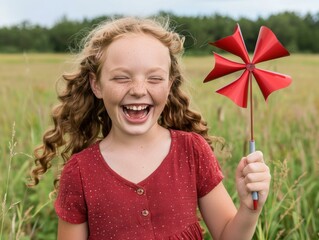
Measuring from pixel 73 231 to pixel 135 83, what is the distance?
1.84 ft

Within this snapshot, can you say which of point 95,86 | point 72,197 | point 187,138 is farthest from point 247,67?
point 72,197

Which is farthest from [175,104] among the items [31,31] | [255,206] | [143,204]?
[31,31]

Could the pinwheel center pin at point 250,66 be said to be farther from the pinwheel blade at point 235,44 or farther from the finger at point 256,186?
the finger at point 256,186

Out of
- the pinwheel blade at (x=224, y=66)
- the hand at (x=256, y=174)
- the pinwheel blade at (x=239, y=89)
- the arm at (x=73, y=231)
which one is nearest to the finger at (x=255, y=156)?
the hand at (x=256, y=174)

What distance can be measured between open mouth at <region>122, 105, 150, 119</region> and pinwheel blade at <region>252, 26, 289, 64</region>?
418 millimetres

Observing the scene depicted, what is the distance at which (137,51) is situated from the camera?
1.90m

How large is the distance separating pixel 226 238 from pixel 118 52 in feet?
2.36

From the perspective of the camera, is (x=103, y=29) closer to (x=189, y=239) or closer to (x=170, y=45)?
(x=170, y=45)

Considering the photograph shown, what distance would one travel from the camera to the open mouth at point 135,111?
73.9 inches

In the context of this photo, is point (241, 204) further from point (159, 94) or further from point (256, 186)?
point (159, 94)

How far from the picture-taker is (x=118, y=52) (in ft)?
6.32

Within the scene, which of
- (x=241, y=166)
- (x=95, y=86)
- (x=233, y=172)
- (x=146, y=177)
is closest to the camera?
(x=241, y=166)

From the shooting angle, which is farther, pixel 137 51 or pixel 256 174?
pixel 137 51

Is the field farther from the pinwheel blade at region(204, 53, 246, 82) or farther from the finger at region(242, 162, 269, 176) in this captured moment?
the pinwheel blade at region(204, 53, 246, 82)
